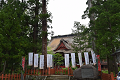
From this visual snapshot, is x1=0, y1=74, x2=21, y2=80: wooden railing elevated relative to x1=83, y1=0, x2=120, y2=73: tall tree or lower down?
lower down

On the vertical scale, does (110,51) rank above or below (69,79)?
above

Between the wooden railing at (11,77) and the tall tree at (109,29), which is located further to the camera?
the wooden railing at (11,77)

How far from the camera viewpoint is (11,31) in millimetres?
9289

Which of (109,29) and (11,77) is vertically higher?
(109,29)

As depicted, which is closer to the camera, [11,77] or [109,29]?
[11,77]

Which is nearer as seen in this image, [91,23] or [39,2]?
[91,23]

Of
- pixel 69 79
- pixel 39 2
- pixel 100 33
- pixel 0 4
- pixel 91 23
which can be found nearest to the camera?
pixel 100 33

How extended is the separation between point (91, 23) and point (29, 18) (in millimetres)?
7274

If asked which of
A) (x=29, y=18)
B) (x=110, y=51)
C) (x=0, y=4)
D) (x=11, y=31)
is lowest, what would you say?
(x=110, y=51)

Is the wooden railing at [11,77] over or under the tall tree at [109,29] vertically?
under

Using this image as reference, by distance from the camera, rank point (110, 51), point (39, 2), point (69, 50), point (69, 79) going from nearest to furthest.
Result: 1. point (110, 51)
2. point (69, 79)
3. point (39, 2)
4. point (69, 50)

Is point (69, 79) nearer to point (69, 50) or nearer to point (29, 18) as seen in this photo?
point (29, 18)

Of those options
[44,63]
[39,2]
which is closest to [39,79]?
[44,63]

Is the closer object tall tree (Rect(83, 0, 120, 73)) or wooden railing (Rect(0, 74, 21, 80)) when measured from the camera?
tall tree (Rect(83, 0, 120, 73))
